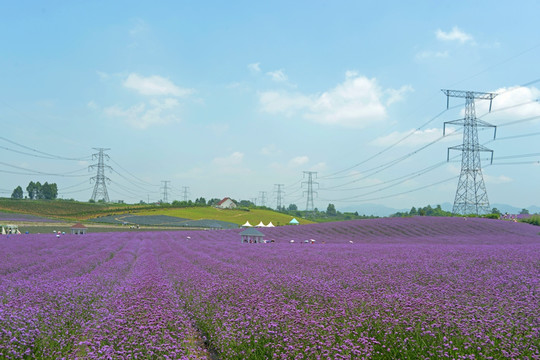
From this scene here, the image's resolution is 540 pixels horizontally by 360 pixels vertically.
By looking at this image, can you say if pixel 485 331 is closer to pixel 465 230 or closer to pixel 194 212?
pixel 465 230

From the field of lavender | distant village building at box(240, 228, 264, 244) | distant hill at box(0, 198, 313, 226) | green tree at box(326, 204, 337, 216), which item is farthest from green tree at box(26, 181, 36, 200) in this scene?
the field of lavender

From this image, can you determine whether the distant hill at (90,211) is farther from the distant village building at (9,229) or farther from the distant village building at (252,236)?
the distant village building at (252,236)

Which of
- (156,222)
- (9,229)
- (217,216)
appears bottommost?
(9,229)

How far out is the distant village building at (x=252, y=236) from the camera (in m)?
30.4

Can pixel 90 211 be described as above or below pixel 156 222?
above

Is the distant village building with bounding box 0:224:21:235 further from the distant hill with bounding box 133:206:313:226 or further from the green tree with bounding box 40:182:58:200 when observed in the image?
the green tree with bounding box 40:182:58:200

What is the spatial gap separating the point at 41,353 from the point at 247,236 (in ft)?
90.9

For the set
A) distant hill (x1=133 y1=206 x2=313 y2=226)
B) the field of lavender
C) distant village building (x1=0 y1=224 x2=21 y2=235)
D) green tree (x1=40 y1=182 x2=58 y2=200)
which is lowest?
distant village building (x1=0 y1=224 x2=21 y2=235)

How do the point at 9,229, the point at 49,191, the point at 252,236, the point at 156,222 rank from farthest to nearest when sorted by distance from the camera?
1. the point at 49,191
2. the point at 156,222
3. the point at 9,229
4. the point at 252,236

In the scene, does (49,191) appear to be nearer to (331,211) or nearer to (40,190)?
(40,190)

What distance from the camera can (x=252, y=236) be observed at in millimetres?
31625

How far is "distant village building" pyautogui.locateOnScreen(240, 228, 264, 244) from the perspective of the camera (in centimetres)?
3041

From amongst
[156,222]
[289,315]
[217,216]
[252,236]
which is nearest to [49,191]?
[217,216]

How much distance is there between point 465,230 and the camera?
108 feet
